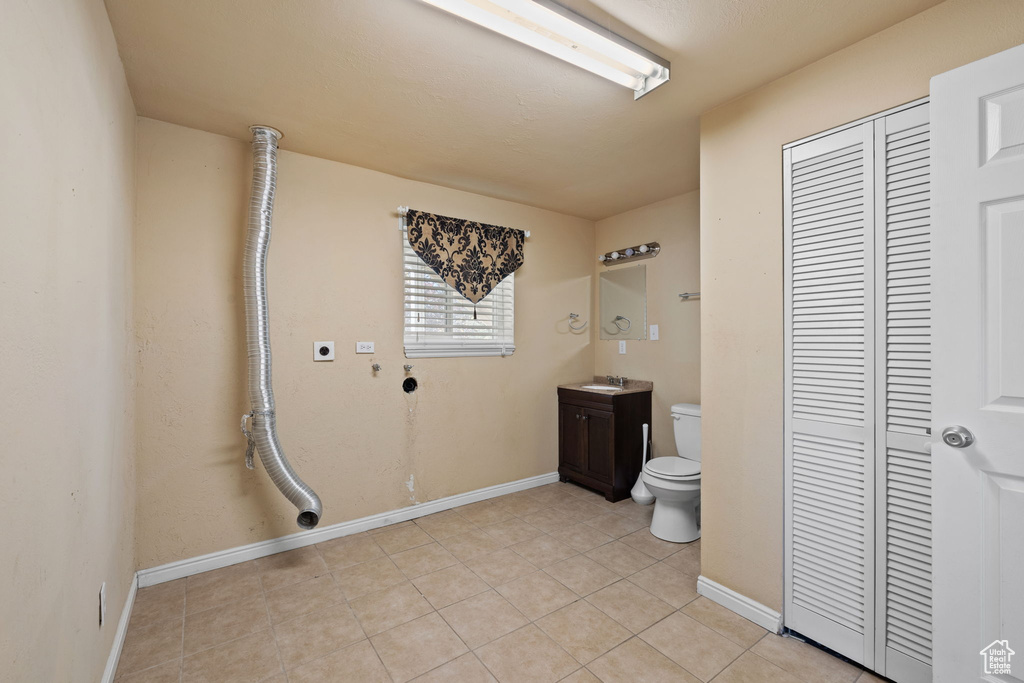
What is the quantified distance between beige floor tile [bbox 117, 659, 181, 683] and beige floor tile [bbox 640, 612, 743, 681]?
1.81 meters

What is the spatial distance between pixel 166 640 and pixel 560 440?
2.73m

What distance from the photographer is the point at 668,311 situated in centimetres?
348

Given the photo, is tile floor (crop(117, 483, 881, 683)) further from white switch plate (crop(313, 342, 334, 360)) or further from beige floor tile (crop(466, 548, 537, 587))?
white switch plate (crop(313, 342, 334, 360))

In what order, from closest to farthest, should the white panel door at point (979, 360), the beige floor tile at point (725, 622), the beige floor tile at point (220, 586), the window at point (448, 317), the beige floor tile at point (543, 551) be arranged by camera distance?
1. the white panel door at point (979, 360)
2. the beige floor tile at point (725, 622)
3. the beige floor tile at point (220, 586)
4. the beige floor tile at point (543, 551)
5. the window at point (448, 317)

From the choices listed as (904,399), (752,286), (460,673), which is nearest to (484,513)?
(460,673)

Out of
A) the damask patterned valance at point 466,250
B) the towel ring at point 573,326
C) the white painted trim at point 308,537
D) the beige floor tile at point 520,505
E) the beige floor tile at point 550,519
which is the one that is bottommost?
the beige floor tile at point 550,519

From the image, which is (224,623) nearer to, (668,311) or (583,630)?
(583,630)

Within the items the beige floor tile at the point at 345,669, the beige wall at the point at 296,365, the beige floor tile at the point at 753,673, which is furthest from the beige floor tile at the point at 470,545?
the beige floor tile at the point at 753,673

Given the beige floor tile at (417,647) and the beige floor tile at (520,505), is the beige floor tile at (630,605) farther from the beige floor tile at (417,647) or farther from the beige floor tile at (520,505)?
the beige floor tile at (520,505)

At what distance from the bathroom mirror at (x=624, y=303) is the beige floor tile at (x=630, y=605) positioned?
79.0 inches

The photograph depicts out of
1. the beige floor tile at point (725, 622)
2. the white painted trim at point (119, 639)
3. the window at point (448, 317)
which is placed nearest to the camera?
the white painted trim at point (119, 639)

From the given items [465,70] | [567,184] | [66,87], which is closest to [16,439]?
[66,87]

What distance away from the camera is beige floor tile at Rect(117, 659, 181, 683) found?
1.64 meters

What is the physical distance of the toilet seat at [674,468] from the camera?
8.58ft
